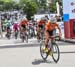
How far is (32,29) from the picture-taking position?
32438mm

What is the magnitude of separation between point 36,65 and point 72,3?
44.6 ft

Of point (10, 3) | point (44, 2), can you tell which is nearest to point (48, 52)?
point (44, 2)

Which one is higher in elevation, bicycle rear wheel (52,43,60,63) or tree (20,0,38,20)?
tree (20,0,38,20)

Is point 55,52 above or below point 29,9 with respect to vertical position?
below

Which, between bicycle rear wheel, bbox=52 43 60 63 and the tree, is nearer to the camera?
bicycle rear wheel, bbox=52 43 60 63

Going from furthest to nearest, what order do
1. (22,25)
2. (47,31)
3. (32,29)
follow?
(32,29) < (22,25) < (47,31)

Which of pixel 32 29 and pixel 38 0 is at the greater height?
pixel 38 0

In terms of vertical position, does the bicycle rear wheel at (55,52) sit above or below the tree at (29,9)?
below

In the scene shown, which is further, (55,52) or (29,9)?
(29,9)

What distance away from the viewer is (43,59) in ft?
44.2

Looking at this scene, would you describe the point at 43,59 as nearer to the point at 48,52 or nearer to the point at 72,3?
the point at 48,52

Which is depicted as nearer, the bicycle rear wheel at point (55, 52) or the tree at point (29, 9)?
the bicycle rear wheel at point (55, 52)

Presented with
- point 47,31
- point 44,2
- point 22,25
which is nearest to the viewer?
point 47,31

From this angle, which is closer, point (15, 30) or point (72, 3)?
point (72, 3)
